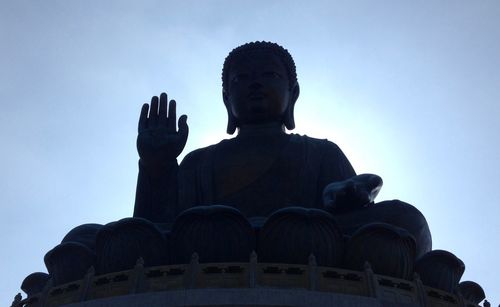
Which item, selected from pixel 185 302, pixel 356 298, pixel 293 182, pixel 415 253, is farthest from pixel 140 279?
pixel 293 182

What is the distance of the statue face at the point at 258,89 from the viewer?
483 inches

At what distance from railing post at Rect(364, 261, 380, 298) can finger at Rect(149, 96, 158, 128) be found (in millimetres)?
3103

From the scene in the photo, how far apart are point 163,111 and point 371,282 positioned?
3.35m

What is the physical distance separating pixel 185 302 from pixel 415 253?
2.57 metres

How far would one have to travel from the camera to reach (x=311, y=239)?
8.51 meters

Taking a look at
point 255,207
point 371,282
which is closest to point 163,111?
point 255,207

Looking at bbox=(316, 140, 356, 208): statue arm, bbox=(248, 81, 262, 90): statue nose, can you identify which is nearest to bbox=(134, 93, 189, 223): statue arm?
bbox=(316, 140, 356, 208): statue arm

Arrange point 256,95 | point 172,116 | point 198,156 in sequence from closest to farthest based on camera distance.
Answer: point 172,116 < point 198,156 < point 256,95

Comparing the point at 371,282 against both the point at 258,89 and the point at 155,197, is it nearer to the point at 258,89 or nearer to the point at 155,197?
the point at 155,197

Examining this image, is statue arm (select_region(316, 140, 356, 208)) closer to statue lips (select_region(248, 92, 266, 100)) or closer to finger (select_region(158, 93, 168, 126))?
statue lips (select_region(248, 92, 266, 100))

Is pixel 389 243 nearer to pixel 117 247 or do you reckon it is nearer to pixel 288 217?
pixel 288 217

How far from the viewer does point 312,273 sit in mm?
7941

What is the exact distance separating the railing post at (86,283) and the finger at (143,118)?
2139 millimetres

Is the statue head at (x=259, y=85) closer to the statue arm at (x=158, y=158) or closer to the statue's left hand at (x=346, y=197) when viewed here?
the statue arm at (x=158, y=158)
